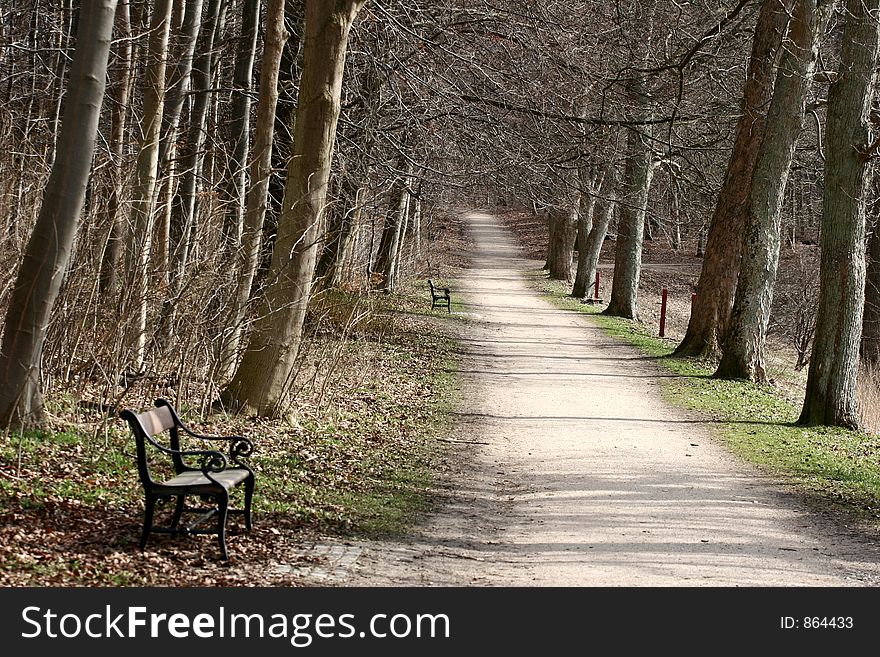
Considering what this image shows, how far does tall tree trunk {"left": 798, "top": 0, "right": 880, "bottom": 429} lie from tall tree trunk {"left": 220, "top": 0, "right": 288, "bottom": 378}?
23.6ft

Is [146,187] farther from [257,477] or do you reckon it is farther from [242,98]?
[257,477]

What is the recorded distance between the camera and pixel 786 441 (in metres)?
12.9

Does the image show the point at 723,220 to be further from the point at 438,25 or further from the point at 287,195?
the point at 287,195

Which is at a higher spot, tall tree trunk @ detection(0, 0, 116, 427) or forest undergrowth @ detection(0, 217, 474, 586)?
tall tree trunk @ detection(0, 0, 116, 427)

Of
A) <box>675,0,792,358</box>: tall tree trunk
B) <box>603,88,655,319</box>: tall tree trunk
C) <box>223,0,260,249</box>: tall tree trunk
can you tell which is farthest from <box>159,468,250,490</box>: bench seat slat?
<box>603,88,655,319</box>: tall tree trunk

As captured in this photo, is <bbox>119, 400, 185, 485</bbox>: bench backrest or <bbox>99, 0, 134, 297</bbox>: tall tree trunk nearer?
<bbox>119, 400, 185, 485</bbox>: bench backrest

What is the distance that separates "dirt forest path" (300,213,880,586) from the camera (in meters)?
7.36

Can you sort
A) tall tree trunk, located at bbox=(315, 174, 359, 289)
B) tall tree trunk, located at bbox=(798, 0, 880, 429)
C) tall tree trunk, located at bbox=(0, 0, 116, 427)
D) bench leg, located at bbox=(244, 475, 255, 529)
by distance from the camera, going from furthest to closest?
tall tree trunk, located at bbox=(315, 174, 359, 289) < tall tree trunk, located at bbox=(798, 0, 880, 429) < tall tree trunk, located at bbox=(0, 0, 116, 427) < bench leg, located at bbox=(244, 475, 255, 529)

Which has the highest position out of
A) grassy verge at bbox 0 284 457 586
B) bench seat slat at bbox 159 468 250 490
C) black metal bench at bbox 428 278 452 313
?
black metal bench at bbox 428 278 452 313

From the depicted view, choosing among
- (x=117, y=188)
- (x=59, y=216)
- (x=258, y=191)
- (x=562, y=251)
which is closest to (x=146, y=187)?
(x=117, y=188)

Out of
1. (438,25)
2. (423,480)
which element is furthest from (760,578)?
(438,25)

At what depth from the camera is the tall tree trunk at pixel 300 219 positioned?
11.6m

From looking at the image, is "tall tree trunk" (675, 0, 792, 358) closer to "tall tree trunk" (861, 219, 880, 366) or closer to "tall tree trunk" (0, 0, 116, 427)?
"tall tree trunk" (861, 219, 880, 366)

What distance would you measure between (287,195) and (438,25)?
4.80m
